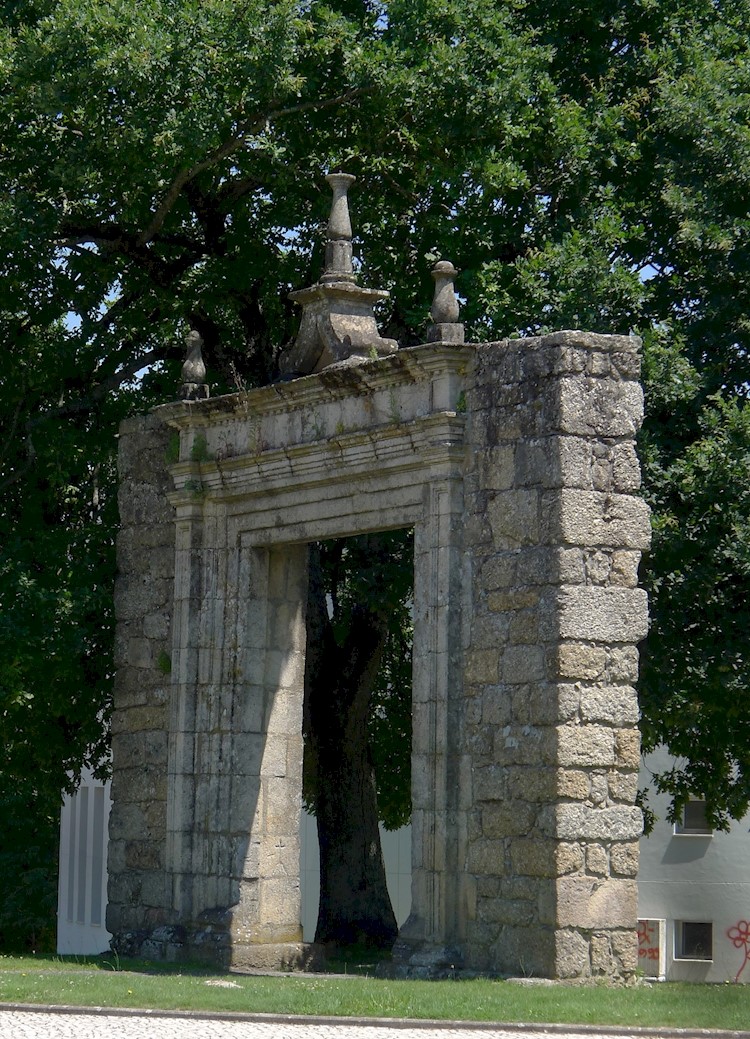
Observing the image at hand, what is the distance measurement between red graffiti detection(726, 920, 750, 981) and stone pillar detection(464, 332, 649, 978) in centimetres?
1534

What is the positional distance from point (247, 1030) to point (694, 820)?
757 inches

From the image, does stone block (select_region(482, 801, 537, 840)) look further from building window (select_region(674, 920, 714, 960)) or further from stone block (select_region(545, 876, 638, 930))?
building window (select_region(674, 920, 714, 960))

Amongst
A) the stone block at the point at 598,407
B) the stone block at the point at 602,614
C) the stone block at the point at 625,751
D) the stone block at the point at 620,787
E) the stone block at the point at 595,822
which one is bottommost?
the stone block at the point at 595,822

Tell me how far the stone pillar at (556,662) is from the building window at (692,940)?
634 inches

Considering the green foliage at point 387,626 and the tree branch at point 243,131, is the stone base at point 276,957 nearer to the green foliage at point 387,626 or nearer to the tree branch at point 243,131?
the green foliage at point 387,626

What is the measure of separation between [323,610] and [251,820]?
12.5ft

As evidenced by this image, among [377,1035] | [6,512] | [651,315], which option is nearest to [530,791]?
[377,1035]

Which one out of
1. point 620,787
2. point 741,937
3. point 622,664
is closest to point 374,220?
point 622,664

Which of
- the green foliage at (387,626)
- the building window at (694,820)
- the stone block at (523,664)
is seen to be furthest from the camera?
the building window at (694,820)

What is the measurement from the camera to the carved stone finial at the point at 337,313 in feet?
42.5

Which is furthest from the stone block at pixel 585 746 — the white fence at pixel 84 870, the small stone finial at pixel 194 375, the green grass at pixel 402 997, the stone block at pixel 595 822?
the white fence at pixel 84 870

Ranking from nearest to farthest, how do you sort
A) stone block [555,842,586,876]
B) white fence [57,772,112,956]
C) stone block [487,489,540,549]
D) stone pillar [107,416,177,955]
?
stone block [555,842,586,876] < stone block [487,489,540,549] < stone pillar [107,416,177,955] < white fence [57,772,112,956]

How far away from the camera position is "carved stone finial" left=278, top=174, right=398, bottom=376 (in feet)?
42.5

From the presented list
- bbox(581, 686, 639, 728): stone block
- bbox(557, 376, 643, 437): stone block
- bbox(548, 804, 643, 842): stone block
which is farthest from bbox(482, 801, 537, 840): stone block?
bbox(557, 376, 643, 437): stone block
